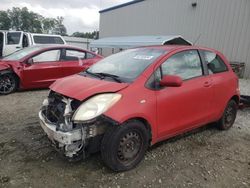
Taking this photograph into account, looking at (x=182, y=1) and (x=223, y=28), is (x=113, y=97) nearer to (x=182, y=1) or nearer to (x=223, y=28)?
(x=223, y=28)

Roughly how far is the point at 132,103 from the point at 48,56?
5.39 meters

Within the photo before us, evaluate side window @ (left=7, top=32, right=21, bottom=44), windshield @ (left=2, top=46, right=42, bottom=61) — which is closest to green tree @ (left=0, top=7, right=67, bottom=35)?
side window @ (left=7, top=32, right=21, bottom=44)

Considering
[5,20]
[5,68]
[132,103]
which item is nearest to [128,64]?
[132,103]

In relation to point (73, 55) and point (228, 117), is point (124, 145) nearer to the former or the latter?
point (228, 117)

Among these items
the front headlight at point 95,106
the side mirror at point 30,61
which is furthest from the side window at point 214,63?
the side mirror at point 30,61

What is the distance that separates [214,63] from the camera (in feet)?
15.3

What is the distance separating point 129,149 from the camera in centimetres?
334

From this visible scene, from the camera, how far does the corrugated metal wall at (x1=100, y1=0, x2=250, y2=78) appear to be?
13.5m

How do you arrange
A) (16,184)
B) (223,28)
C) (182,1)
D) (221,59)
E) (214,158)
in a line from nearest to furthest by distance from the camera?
1. (16,184)
2. (214,158)
3. (221,59)
4. (223,28)
5. (182,1)

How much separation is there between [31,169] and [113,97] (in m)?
1.38

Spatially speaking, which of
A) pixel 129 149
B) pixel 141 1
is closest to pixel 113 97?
pixel 129 149

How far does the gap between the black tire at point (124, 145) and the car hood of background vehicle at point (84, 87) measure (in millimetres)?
484

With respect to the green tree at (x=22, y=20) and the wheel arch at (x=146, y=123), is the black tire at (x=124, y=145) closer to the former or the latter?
the wheel arch at (x=146, y=123)

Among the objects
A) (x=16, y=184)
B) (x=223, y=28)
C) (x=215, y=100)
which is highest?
(x=223, y=28)
